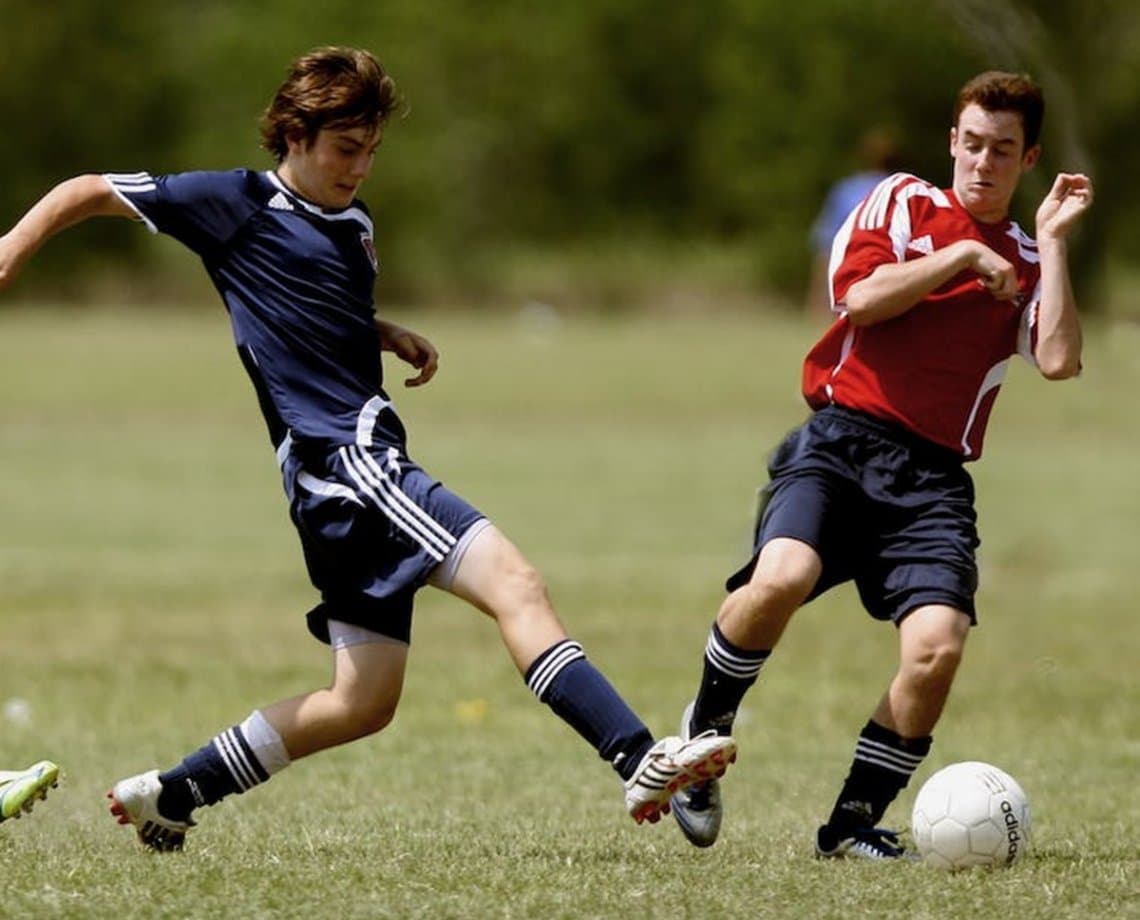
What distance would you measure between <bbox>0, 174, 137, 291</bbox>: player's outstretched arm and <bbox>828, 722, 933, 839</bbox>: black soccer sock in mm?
2330

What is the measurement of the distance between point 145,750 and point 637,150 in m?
52.1

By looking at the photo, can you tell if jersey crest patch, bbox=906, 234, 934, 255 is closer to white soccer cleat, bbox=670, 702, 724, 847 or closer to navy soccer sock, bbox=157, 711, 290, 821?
white soccer cleat, bbox=670, 702, 724, 847

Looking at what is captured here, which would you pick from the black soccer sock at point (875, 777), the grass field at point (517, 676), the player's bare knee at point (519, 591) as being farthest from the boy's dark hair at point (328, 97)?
the black soccer sock at point (875, 777)

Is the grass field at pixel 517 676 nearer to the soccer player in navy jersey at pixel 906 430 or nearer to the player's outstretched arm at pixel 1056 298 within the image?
the soccer player in navy jersey at pixel 906 430

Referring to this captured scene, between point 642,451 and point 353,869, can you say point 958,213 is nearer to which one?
point 353,869

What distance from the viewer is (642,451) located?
890 inches

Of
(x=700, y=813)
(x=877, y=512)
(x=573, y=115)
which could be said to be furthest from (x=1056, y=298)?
(x=573, y=115)

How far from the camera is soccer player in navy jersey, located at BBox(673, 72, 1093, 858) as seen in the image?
20.2ft

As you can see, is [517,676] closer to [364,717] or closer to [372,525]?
[364,717]

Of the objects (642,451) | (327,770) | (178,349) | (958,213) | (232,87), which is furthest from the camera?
(232,87)

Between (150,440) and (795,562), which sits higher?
(150,440)

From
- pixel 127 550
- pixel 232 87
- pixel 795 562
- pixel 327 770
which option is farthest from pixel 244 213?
pixel 232 87

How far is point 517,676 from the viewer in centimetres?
1106

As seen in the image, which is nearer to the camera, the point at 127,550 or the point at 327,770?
the point at 327,770
